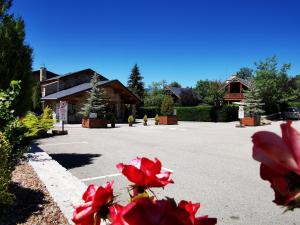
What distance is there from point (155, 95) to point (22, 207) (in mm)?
53626

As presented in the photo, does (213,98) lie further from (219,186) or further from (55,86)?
(219,186)

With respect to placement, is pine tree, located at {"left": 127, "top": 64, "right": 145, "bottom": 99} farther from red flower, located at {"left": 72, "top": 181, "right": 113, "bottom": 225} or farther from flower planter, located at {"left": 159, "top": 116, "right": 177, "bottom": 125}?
red flower, located at {"left": 72, "top": 181, "right": 113, "bottom": 225}

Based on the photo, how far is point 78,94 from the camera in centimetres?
3572

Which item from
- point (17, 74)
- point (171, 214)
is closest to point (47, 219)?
point (171, 214)

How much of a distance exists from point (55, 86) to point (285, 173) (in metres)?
43.1

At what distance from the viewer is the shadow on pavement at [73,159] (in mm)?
10516

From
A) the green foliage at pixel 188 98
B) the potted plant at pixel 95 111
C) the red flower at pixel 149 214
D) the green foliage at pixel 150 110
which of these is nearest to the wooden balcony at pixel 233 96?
the green foliage at pixel 188 98

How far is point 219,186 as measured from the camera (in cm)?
→ 779

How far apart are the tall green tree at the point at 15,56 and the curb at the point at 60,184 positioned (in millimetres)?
2425

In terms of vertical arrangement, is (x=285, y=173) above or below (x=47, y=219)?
above

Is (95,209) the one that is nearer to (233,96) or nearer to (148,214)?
(148,214)

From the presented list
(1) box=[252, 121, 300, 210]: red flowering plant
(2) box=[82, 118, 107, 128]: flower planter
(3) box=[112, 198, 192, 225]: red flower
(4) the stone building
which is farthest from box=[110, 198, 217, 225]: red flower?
(4) the stone building

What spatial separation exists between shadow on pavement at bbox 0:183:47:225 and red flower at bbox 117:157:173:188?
419 cm

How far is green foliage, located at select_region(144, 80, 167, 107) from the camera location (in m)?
54.1
